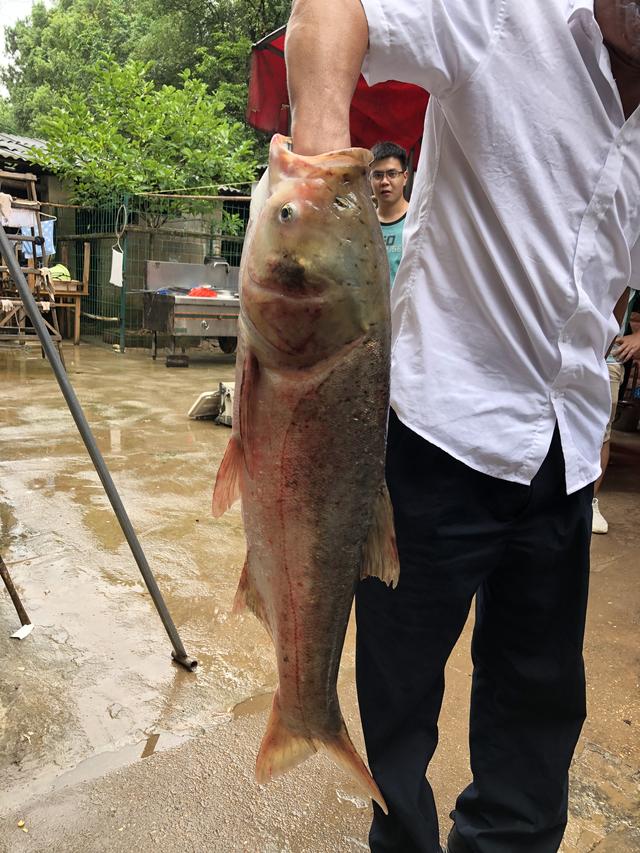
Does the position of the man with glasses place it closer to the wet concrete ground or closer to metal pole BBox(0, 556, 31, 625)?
the wet concrete ground

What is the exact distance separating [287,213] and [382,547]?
59 centimetres

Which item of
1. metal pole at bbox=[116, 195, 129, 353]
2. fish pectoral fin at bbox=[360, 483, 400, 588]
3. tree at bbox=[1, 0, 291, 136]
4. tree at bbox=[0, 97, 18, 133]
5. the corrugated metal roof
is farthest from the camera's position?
tree at bbox=[0, 97, 18, 133]

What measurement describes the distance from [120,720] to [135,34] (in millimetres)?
23489

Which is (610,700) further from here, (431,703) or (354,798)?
(431,703)

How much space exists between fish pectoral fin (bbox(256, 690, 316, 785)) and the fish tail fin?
1.2 inches

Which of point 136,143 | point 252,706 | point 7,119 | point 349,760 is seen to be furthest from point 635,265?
point 7,119

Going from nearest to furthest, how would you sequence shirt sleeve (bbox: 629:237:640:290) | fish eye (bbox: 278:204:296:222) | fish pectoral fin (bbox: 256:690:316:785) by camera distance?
1. fish eye (bbox: 278:204:296:222)
2. fish pectoral fin (bbox: 256:690:316:785)
3. shirt sleeve (bbox: 629:237:640:290)

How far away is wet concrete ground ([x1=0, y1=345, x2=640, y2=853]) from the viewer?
6.70 ft

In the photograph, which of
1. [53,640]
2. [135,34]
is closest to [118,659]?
[53,640]

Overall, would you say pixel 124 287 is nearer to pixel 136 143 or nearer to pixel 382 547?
pixel 136 143

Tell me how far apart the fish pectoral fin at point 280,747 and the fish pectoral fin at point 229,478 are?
1.38 feet

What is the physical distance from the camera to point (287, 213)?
3.34 ft

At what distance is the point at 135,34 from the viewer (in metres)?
21.5

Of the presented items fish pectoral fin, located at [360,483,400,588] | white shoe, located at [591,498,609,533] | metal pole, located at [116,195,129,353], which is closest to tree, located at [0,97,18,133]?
metal pole, located at [116,195,129,353]
